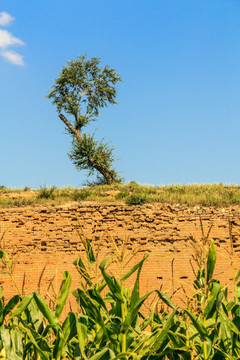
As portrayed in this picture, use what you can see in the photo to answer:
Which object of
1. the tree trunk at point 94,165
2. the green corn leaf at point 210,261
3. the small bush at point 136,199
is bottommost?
the green corn leaf at point 210,261

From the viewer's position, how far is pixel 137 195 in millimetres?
16469

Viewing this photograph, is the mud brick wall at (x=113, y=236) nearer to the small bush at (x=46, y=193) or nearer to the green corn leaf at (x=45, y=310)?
the small bush at (x=46, y=193)

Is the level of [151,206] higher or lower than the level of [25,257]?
higher

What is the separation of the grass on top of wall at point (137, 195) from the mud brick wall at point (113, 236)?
0.69m

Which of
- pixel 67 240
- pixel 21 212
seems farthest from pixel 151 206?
pixel 21 212

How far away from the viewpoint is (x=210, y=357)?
3.42 metres

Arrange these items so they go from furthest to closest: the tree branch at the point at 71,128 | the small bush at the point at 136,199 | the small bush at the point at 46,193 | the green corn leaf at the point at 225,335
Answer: the tree branch at the point at 71,128, the small bush at the point at 46,193, the small bush at the point at 136,199, the green corn leaf at the point at 225,335

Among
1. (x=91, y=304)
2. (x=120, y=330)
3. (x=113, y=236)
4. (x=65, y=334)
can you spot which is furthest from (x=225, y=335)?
(x=113, y=236)

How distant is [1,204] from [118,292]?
15.2m

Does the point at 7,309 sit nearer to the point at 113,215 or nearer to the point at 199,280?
the point at 199,280

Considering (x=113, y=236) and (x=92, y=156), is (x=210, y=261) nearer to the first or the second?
(x=113, y=236)

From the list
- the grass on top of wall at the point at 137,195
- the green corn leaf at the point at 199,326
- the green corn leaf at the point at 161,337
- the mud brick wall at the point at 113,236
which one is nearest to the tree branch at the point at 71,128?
the grass on top of wall at the point at 137,195

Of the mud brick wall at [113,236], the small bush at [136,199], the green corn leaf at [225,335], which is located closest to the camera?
the green corn leaf at [225,335]

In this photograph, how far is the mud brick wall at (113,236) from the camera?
14.1 metres
